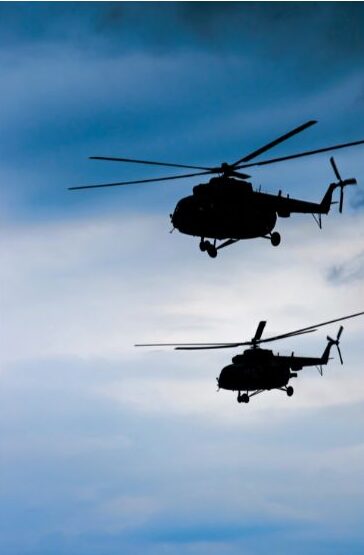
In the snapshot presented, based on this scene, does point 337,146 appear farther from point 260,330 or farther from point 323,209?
point 260,330

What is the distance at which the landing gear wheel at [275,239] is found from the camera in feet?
168

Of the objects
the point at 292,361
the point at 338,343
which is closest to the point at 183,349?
the point at 292,361

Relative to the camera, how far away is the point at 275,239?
51.2 meters

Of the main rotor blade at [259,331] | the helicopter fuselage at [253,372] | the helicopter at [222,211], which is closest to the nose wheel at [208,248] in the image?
the helicopter at [222,211]

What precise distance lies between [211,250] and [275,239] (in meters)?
5.13

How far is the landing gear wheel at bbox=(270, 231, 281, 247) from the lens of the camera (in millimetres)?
51125

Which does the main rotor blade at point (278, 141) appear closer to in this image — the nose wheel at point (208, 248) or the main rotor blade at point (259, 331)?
the nose wheel at point (208, 248)

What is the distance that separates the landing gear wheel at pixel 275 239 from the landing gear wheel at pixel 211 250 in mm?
4690

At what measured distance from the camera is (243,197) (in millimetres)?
48375

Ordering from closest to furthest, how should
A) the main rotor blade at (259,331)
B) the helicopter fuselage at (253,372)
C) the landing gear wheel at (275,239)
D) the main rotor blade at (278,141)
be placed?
1. the main rotor blade at (278,141)
2. the landing gear wheel at (275,239)
3. the main rotor blade at (259,331)
4. the helicopter fuselage at (253,372)

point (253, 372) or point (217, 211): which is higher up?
point (217, 211)

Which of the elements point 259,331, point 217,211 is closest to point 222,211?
point 217,211

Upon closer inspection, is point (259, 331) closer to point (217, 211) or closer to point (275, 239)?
point (275, 239)

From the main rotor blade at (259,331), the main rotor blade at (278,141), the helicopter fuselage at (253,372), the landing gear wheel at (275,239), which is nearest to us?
the main rotor blade at (278,141)
